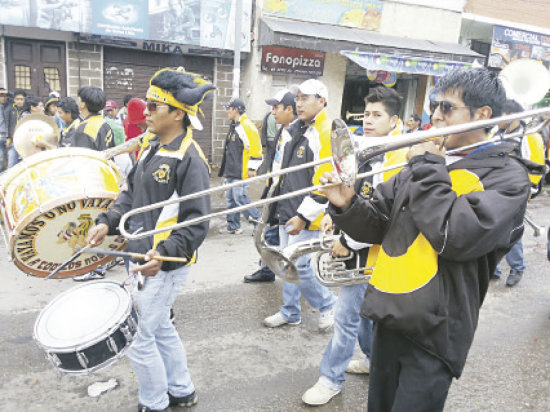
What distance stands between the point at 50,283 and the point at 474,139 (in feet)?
15.0

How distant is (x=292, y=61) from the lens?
12.2 meters

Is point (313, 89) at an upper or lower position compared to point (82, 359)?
upper

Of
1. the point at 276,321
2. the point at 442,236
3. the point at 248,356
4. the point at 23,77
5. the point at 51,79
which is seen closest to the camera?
the point at 442,236

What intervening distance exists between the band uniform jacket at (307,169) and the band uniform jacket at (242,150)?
9.75 feet

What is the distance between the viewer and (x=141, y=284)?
8.80 feet

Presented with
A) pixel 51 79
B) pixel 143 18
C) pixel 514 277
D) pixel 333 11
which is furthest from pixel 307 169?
pixel 333 11

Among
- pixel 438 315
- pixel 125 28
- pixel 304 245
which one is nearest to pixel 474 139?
pixel 438 315

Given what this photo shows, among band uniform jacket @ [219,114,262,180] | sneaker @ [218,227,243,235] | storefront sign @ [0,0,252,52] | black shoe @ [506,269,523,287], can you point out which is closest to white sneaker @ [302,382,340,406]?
black shoe @ [506,269,523,287]

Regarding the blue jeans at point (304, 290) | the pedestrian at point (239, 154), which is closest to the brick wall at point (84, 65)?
the pedestrian at point (239, 154)

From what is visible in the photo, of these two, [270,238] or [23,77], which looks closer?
[270,238]

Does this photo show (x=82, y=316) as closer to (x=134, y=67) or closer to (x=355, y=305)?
(x=355, y=305)

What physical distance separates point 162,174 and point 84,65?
29.8 feet

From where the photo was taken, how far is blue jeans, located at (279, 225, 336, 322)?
3.91 metres

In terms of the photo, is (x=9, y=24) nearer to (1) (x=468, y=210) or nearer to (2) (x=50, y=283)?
(2) (x=50, y=283)
